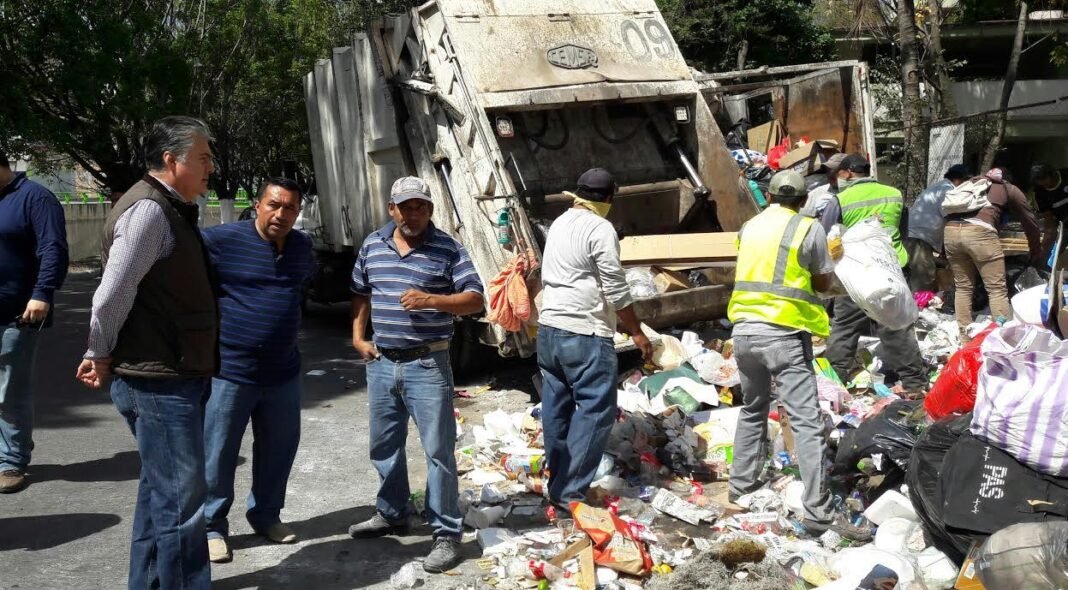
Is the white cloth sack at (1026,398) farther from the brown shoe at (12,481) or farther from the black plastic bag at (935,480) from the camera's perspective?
the brown shoe at (12,481)

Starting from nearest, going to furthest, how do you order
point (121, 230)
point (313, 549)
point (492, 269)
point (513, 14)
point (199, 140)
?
point (121, 230), point (199, 140), point (313, 549), point (492, 269), point (513, 14)

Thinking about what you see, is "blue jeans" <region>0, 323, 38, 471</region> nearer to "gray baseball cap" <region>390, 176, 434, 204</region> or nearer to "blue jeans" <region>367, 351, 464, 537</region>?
"blue jeans" <region>367, 351, 464, 537</region>

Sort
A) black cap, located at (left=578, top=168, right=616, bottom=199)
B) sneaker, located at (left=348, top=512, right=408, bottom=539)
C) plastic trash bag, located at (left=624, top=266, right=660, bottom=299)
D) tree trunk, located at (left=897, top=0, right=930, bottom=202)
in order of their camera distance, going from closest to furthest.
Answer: sneaker, located at (left=348, top=512, right=408, bottom=539) < black cap, located at (left=578, top=168, right=616, bottom=199) < plastic trash bag, located at (left=624, top=266, right=660, bottom=299) < tree trunk, located at (left=897, top=0, right=930, bottom=202)

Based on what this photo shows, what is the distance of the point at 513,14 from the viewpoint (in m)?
7.12

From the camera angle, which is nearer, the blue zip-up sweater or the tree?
the blue zip-up sweater

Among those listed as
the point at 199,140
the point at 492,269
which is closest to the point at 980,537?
the point at 199,140

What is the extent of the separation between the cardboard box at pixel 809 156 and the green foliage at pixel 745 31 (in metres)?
10.8

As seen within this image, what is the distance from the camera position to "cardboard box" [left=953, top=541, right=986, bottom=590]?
3.22 m

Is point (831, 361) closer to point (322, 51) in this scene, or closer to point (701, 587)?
point (701, 587)

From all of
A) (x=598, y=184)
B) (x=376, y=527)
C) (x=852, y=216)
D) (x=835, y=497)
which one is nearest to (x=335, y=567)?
(x=376, y=527)

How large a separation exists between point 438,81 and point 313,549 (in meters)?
3.68

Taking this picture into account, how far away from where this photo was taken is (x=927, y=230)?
7938 mm

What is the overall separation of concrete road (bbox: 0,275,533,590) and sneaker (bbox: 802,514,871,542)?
147cm

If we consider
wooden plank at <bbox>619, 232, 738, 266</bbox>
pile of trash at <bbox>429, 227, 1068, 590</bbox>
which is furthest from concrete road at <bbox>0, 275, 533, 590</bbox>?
wooden plank at <bbox>619, 232, 738, 266</bbox>
